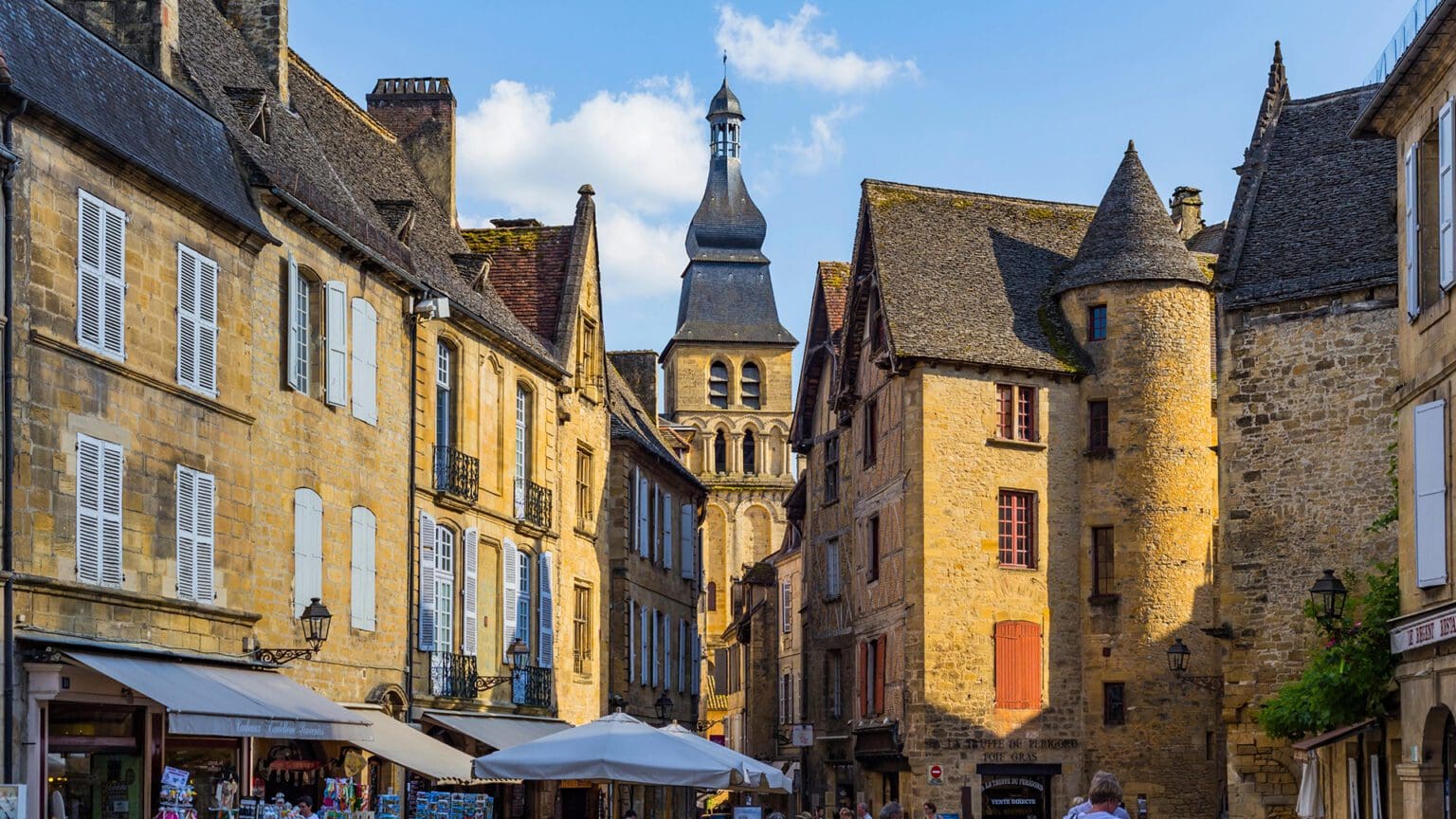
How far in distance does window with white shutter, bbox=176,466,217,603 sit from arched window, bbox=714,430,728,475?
84.7 metres

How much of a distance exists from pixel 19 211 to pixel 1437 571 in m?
12.0

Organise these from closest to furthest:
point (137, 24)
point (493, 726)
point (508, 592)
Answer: point (137, 24) < point (493, 726) < point (508, 592)

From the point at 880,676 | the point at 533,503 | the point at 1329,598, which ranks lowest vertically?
the point at 880,676

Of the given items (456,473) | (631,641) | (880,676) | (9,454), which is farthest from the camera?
(631,641)

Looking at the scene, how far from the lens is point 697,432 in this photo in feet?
341

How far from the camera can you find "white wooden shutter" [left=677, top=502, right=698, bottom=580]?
4641cm

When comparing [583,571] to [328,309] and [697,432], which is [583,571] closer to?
[328,309]

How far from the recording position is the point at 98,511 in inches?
669

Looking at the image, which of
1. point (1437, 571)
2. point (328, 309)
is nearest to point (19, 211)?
point (328, 309)

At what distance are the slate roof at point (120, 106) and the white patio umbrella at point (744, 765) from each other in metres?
6.48

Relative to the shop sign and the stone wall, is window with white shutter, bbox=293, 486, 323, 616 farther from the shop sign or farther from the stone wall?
the stone wall

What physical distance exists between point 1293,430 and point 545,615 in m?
11.9

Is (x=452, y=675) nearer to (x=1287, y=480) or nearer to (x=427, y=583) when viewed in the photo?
(x=427, y=583)

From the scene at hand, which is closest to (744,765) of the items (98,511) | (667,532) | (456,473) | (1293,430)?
(98,511)
